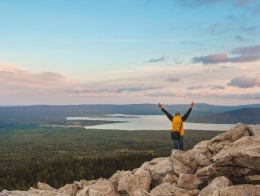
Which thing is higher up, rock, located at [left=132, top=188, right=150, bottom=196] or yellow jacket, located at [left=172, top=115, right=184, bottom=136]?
yellow jacket, located at [left=172, top=115, right=184, bottom=136]

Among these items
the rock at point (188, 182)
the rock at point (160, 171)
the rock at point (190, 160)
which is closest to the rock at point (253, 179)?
the rock at point (188, 182)

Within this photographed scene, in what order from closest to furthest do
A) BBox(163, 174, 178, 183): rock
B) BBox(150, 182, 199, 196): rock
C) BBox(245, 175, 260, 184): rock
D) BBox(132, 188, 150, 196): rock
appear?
BBox(245, 175, 260, 184): rock < BBox(150, 182, 199, 196): rock < BBox(132, 188, 150, 196): rock < BBox(163, 174, 178, 183): rock

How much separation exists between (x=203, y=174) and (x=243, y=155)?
5.23 meters

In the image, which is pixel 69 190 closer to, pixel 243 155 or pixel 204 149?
pixel 204 149

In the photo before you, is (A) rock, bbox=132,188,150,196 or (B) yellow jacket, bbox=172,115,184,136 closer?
(A) rock, bbox=132,188,150,196

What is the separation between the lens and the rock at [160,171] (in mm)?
33562

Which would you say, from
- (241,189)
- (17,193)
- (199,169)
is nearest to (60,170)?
(17,193)

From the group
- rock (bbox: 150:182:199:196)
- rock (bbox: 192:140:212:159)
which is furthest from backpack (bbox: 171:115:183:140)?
rock (bbox: 150:182:199:196)

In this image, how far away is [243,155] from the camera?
25.7 metres

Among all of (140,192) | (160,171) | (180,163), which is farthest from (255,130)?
(140,192)

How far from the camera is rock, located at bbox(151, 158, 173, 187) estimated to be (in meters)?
33.6

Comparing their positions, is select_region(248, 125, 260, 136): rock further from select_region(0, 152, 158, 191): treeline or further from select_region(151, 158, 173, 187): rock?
select_region(0, 152, 158, 191): treeline

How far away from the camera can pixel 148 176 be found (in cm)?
3366

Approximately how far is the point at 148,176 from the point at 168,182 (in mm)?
2580
